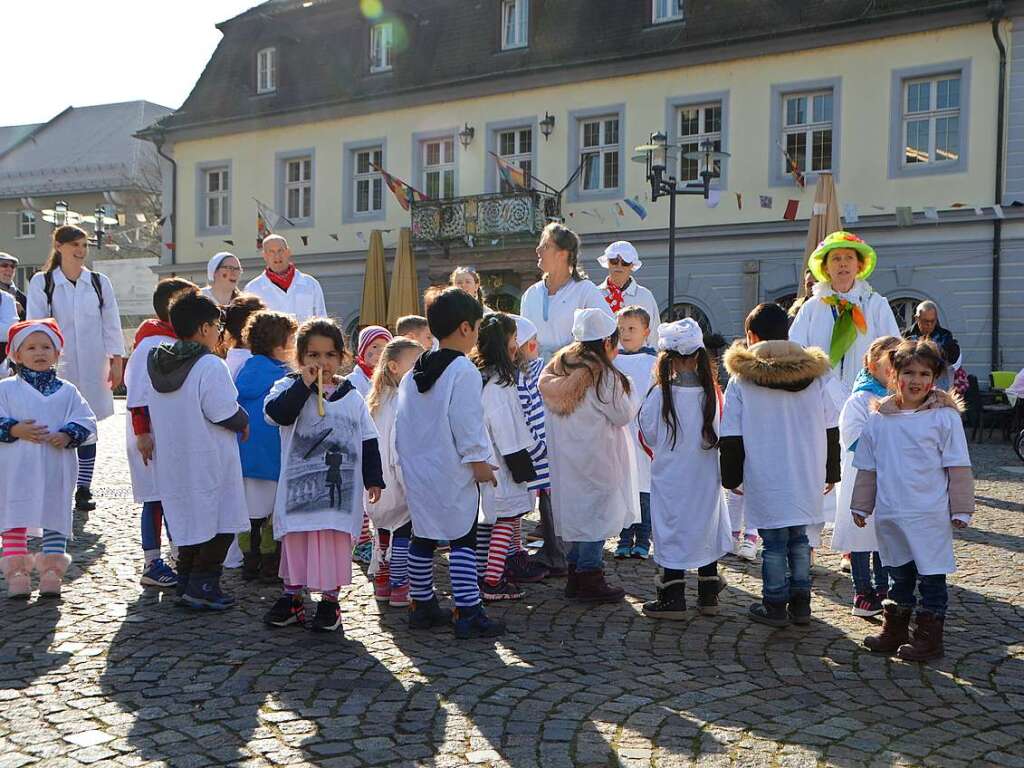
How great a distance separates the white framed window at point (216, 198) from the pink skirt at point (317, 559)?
995 inches

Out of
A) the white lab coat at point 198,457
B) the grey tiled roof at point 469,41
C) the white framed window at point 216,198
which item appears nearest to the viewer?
the white lab coat at point 198,457

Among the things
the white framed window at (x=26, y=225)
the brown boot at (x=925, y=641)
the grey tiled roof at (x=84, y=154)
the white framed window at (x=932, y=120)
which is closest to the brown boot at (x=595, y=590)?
the brown boot at (x=925, y=641)

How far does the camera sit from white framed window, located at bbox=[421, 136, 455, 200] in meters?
25.2

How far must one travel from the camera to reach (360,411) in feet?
16.8

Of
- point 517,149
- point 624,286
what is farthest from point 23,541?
point 517,149

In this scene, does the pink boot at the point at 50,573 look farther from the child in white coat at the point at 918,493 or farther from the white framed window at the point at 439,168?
the white framed window at the point at 439,168

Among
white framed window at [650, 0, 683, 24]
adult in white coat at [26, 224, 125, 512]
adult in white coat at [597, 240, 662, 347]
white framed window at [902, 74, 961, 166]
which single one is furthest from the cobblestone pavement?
white framed window at [650, 0, 683, 24]

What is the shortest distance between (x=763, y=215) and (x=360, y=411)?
16960 millimetres

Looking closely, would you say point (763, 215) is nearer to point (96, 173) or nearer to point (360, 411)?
point (360, 411)

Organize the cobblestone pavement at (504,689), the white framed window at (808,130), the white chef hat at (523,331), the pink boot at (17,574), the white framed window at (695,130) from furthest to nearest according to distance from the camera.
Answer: the white framed window at (695,130), the white framed window at (808,130), the white chef hat at (523,331), the pink boot at (17,574), the cobblestone pavement at (504,689)

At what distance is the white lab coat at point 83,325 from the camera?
8.45 metres

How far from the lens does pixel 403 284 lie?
23.5 metres

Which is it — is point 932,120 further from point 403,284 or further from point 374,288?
point 374,288

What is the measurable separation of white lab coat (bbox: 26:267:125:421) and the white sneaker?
188 inches
